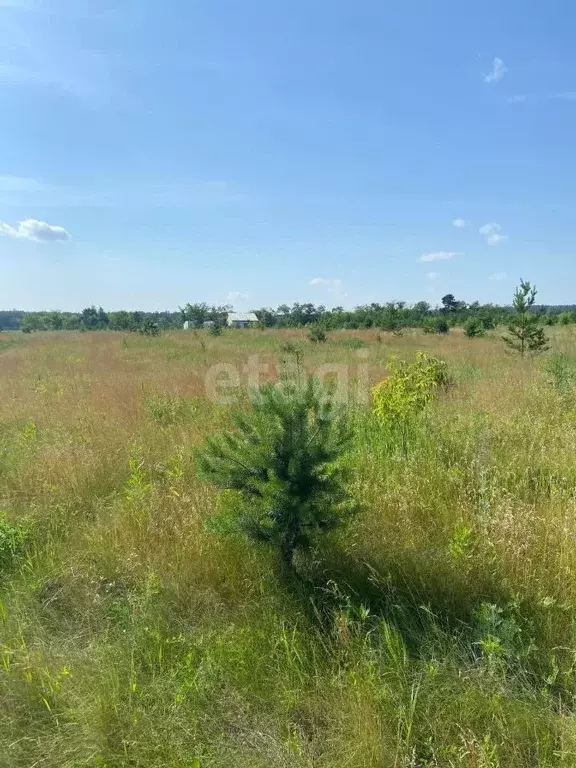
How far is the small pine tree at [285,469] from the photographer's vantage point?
2.35m

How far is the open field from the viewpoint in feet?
5.41

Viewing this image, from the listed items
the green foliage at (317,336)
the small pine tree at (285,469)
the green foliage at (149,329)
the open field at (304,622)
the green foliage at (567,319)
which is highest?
the green foliage at (567,319)

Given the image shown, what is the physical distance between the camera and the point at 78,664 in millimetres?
2000

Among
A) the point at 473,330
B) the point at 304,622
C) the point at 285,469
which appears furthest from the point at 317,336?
the point at 304,622

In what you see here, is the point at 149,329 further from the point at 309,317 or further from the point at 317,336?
the point at 309,317

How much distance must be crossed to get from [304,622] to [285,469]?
28.2 inches

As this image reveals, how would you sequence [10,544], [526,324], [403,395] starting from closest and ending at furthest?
1. [10,544]
2. [403,395]
3. [526,324]

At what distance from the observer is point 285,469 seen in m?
2.38

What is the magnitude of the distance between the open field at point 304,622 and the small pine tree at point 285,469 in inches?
10.7

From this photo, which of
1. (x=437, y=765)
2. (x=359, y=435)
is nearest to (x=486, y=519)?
(x=437, y=765)

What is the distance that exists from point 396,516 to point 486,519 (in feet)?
1.80

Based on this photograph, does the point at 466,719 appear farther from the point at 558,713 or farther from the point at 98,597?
the point at 98,597

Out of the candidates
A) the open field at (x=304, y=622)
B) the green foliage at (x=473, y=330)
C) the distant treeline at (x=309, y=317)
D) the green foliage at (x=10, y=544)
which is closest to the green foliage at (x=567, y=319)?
the distant treeline at (x=309, y=317)

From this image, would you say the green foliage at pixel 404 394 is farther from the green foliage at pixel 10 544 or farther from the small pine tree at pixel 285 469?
the green foliage at pixel 10 544
